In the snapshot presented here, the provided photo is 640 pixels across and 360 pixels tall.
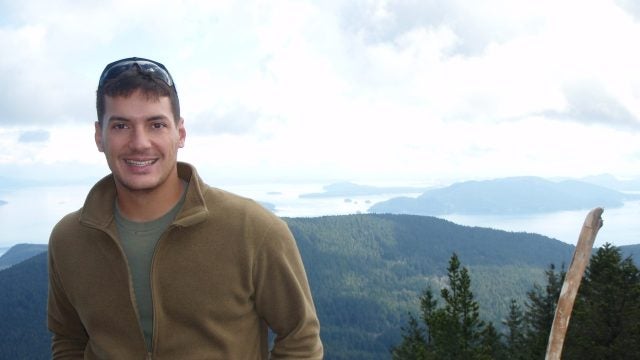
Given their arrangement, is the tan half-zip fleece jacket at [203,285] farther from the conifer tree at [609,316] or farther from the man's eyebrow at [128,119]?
the conifer tree at [609,316]

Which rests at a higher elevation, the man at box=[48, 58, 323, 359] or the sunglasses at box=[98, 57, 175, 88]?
the sunglasses at box=[98, 57, 175, 88]

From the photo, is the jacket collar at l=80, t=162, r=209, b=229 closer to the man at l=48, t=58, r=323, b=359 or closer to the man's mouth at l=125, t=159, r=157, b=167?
the man at l=48, t=58, r=323, b=359

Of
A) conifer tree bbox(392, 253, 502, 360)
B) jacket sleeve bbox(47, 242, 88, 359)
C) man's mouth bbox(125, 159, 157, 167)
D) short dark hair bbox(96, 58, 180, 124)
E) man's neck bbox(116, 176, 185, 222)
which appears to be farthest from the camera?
conifer tree bbox(392, 253, 502, 360)

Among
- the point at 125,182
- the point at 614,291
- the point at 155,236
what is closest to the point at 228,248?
the point at 155,236

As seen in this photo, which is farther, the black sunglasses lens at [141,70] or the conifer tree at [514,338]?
the conifer tree at [514,338]

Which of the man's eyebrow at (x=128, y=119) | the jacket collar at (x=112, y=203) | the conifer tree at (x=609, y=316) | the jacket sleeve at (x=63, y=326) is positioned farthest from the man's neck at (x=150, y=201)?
the conifer tree at (x=609, y=316)

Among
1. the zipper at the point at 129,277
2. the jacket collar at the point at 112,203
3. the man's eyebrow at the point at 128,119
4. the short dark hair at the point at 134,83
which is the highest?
the short dark hair at the point at 134,83

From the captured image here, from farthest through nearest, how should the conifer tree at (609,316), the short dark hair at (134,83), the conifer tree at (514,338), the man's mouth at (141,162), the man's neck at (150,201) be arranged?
the conifer tree at (514,338), the conifer tree at (609,316), the man's neck at (150,201), the man's mouth at (141,162), the short dark hair at (134,83)

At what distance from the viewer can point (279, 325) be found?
3445mm

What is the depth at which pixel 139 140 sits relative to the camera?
10.7 feet

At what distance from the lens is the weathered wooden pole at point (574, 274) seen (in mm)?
4039

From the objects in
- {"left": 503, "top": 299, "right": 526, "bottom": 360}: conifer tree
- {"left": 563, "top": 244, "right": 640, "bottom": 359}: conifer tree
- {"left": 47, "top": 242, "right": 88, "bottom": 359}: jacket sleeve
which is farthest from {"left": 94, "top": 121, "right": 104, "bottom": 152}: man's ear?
{"left": 503, "top": 299, "right": 526, "bottom": 360}: conifer tree

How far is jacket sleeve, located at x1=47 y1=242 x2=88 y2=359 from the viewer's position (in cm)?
383

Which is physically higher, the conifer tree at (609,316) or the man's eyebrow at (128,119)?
the man's eyebrow at (128,119)
